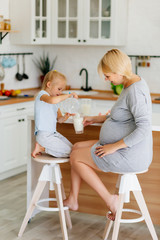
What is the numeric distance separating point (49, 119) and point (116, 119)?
0.56m

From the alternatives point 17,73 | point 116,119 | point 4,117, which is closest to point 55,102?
point 116,119

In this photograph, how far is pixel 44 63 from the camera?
665 centimetres

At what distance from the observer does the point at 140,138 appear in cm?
304

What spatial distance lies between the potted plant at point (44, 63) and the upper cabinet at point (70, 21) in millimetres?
443

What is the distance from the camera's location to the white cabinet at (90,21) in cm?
587

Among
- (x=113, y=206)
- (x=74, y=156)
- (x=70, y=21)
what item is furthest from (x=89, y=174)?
(x=70, y=21)

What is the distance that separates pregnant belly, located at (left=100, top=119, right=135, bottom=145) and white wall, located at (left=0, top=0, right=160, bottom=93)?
9.76 feet

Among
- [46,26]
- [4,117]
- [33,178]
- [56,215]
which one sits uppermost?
[46,26]

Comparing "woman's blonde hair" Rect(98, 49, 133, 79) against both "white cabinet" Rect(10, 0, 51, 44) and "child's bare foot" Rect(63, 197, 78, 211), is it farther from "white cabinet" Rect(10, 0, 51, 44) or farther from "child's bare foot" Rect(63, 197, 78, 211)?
"white cabinet" Rect(10, 0, 51, 44)

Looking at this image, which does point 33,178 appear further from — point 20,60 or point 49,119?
point 20,60

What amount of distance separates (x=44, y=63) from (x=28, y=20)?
3.01 feet

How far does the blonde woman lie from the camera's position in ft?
9.98

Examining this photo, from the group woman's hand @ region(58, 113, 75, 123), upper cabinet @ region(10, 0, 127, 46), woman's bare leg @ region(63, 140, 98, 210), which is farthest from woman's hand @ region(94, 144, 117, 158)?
upper cabinet @ region(10, 0, 127, 46)

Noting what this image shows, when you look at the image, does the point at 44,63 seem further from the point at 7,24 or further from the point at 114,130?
the point at 114,130
